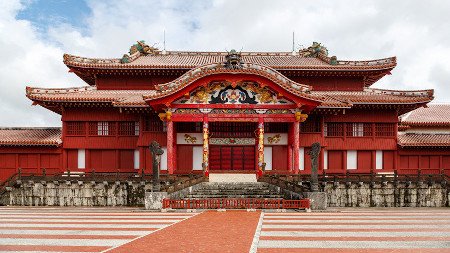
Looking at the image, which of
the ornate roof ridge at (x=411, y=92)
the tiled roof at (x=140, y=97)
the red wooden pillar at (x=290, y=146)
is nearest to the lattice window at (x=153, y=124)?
the tiled roof at (x=140, y=97)

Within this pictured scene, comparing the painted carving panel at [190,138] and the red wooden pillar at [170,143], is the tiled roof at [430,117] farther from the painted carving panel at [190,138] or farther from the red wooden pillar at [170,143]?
the red wooden pillar at [170,143]

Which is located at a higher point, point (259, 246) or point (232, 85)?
point (232, 85)

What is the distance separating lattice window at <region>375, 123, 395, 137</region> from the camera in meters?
34.3

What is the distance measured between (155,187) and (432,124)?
2661cm

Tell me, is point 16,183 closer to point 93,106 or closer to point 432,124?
point 93,106

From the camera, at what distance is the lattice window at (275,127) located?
1325 inches

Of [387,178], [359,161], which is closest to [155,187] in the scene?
[387,178]

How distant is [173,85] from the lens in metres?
29.8

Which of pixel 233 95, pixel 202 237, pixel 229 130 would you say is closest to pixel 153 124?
pixel 229 130

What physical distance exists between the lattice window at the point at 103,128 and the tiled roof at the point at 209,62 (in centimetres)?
445

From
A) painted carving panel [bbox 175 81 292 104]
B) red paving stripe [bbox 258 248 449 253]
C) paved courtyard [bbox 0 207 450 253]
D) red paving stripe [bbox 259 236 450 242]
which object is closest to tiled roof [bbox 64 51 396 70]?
painted carving panel [bbox 175 81 292 104]

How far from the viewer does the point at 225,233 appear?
14.3m

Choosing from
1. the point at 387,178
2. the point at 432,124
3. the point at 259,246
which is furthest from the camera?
the point at 432,124

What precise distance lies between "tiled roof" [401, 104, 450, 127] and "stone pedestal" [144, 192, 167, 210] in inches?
936
